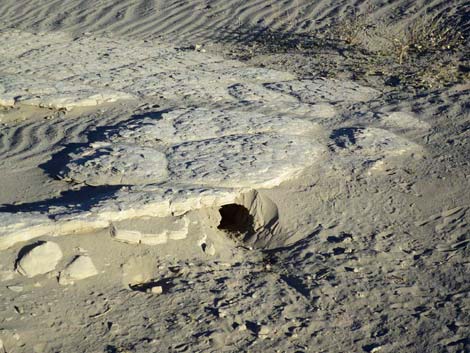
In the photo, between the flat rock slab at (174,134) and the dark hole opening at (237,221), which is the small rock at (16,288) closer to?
the flat rock slab at (174,134)

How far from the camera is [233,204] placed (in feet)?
15.2

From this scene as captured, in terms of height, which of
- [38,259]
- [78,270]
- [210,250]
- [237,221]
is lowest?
[237,221]

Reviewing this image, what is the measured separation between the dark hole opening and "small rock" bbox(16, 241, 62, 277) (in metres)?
1.21

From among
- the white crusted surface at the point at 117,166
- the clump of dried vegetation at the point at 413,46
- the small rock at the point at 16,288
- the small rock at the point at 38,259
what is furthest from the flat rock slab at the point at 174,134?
the clump of dried vegetation at the point at 413,46

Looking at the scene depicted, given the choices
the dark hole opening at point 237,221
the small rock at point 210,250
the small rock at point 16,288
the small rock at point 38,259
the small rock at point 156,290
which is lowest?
the dark hole opening at point 237,221

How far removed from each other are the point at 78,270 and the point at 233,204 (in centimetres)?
135

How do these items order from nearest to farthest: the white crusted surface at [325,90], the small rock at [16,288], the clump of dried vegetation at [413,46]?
1. the small rock at [16,288]
2. the white crusted surface at [325,90]
3. the clump of dried vegetation at [413,46]

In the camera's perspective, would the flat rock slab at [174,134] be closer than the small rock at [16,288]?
No

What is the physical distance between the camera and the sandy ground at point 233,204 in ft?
11.0

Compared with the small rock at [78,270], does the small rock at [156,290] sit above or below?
below

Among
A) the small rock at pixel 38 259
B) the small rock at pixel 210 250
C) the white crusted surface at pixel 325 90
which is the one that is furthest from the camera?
the white crusted surface at pixel 325 90

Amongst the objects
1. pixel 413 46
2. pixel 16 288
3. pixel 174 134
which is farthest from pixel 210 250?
pixel 413 46

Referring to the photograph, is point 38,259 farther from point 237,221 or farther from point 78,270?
point 237,221

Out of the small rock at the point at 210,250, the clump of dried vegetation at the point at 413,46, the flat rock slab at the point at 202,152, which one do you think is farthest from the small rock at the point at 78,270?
the clump of dried vegetation at the point at 413,46
